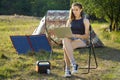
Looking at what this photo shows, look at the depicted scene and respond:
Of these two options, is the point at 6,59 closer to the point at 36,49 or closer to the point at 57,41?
the point at 36,49

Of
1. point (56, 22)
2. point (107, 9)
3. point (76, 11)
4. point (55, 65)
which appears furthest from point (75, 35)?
point (107, 9)

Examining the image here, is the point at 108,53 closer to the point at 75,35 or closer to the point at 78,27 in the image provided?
the point at 78,27

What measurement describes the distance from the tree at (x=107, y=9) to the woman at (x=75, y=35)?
8554 millimetres

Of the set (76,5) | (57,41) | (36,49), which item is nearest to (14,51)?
(36,49)

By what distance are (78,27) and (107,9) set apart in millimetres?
9021

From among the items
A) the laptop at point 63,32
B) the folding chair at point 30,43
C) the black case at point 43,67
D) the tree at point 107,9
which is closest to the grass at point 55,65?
the black case at point 43,67

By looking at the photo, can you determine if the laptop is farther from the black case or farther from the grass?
the grass

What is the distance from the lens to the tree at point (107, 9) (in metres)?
A: 16.4

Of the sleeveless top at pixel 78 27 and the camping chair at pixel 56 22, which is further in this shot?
the camping chair at pixel 56 22

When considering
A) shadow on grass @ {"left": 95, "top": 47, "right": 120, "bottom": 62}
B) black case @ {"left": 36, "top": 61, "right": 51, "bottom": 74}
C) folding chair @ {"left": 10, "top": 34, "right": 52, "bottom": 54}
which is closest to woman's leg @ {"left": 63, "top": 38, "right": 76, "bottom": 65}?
black case @ {"left": 36, "top": 61, "right": 51, "bottom": 74}

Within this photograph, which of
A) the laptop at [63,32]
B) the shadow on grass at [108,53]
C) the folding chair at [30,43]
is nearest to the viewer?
the laptop at [63,32]

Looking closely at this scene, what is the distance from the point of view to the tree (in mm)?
16422

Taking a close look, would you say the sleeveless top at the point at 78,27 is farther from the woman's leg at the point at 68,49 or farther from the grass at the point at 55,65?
the grass at the point at 55,65

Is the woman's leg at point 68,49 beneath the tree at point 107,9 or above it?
above
